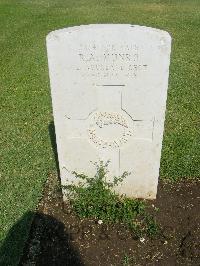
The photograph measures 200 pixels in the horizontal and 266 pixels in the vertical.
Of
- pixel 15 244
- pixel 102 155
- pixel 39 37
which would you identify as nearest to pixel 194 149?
pixel 102 155

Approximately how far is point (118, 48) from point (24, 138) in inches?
115

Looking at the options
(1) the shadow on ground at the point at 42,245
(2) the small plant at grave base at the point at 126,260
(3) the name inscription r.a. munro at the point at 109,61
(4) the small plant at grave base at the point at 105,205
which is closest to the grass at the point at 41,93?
(1) the shadow on ground at the point at 42,245

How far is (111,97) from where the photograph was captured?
12.4 ft

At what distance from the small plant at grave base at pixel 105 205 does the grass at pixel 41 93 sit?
603 millimetres

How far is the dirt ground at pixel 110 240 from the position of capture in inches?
153

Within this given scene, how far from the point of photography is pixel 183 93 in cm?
741

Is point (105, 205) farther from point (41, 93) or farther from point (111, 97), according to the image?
point (41, 93)

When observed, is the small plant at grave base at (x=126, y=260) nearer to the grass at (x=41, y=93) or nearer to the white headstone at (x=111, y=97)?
the white headstone at (x=111, y=97)

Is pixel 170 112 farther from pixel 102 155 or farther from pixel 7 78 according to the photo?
pixel 7 78

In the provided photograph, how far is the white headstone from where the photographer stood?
3.49m

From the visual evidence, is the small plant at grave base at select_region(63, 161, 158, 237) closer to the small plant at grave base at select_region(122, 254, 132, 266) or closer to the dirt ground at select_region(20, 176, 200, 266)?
the dirt ground at select_region(20, 176, 200, 266)

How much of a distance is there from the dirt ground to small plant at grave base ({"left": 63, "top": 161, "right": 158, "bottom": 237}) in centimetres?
9

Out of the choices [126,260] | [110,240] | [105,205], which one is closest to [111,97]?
[105,205]

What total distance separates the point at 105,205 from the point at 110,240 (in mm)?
374
